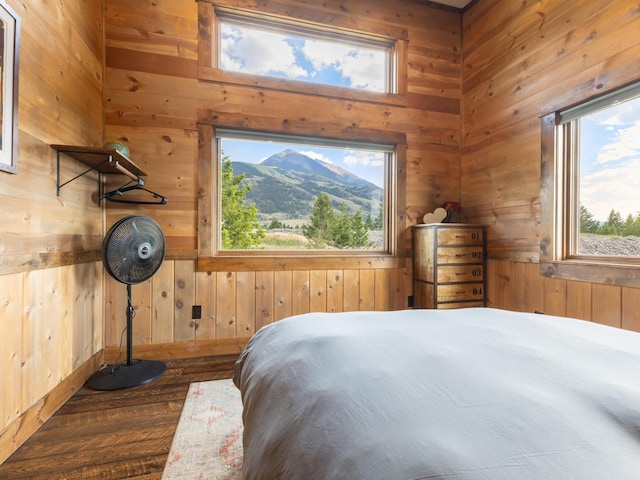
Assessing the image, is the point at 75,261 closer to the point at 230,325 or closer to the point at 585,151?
the point at 230,325

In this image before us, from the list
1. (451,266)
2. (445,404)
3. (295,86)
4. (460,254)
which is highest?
(295,86)

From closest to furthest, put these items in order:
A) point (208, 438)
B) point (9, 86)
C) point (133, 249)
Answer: point (9, 86), point (208, 438), point (133, 249)

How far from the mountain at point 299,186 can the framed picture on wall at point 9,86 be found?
160 centimetres

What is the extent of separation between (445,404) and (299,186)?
269 cm

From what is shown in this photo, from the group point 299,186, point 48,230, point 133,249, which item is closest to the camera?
point 48,230

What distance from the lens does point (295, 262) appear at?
299cm

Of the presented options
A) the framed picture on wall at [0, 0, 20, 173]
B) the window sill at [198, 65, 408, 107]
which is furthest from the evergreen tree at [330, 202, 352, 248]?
the framed picture on wall at [0, 0, 20, 173]

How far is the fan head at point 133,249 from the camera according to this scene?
7.15ft

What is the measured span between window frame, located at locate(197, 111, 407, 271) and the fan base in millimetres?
788

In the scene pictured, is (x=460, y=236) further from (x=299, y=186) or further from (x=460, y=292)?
(x=299, y=186)

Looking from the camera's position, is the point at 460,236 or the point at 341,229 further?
the point at 341,229

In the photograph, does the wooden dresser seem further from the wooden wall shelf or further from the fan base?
the wooden wall shelf

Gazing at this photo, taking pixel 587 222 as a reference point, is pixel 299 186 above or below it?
above

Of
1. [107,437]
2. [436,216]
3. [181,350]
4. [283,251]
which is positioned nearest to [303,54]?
[283,251]
